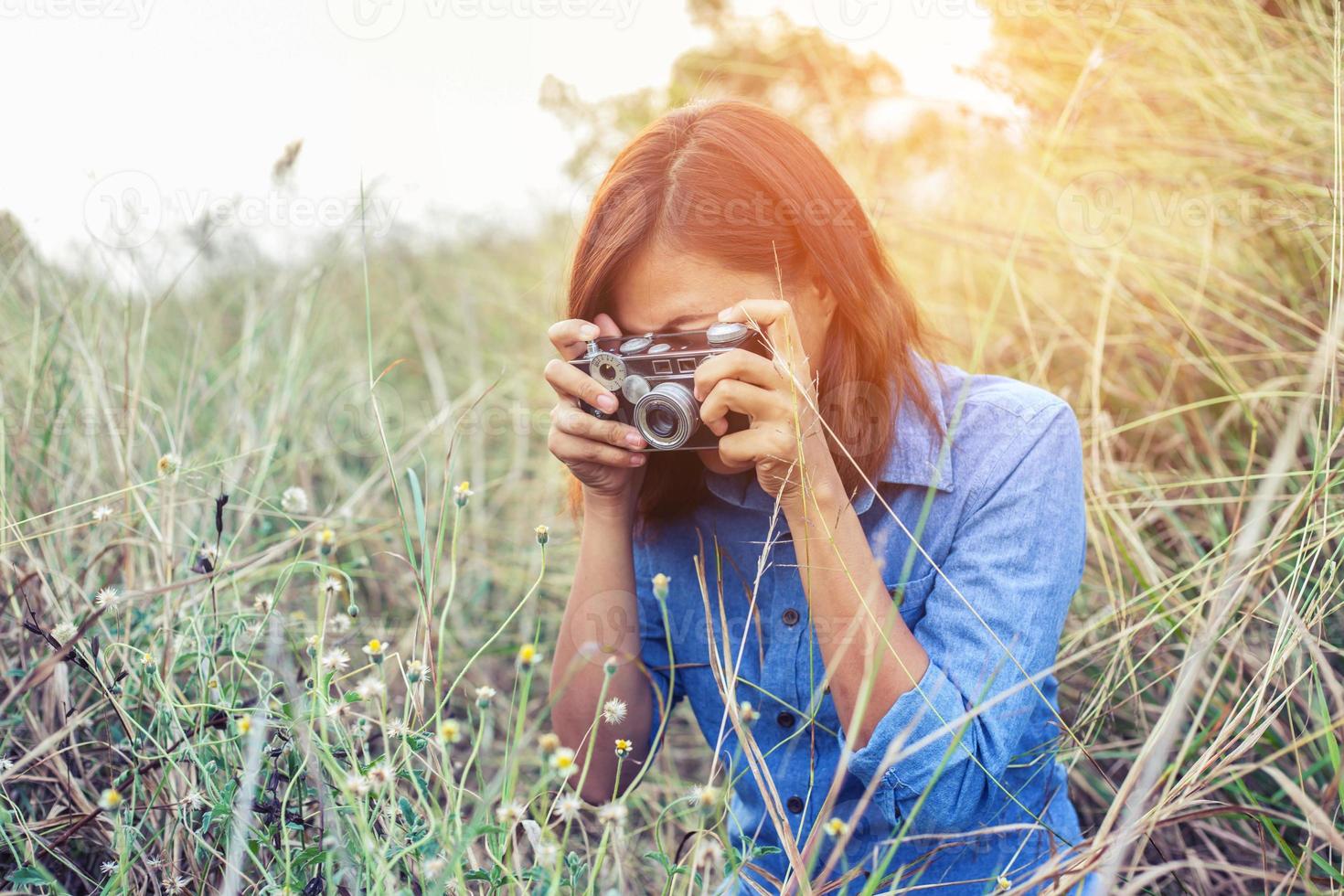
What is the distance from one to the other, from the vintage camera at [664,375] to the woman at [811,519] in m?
0.02

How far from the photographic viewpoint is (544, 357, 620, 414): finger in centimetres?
135

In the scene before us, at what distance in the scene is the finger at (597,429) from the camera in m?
1.34

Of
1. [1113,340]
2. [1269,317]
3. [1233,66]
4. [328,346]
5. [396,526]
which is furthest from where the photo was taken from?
[328,346]

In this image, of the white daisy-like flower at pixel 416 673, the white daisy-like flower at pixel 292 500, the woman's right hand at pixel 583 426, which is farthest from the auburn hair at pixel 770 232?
the white daisy-like flower at pixel 416 673

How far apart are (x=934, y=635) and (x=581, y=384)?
0.64 meters

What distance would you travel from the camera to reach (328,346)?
317 centimetres

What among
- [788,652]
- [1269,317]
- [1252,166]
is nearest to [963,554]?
[788,652]

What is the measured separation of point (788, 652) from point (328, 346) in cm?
238

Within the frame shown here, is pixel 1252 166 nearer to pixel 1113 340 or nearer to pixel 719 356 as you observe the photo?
pixel 1113 340

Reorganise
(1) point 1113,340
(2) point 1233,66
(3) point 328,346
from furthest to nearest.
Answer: (3) point 328,346, (1) point 1113,340, (2) point 1233,66

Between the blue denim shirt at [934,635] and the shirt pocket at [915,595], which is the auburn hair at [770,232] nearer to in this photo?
the blue denim shirt at [934,635]

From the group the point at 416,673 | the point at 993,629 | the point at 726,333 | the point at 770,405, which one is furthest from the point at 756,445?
the point at 416,673

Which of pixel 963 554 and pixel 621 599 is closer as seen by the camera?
pixel 963 554

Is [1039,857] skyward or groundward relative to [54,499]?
groundward
